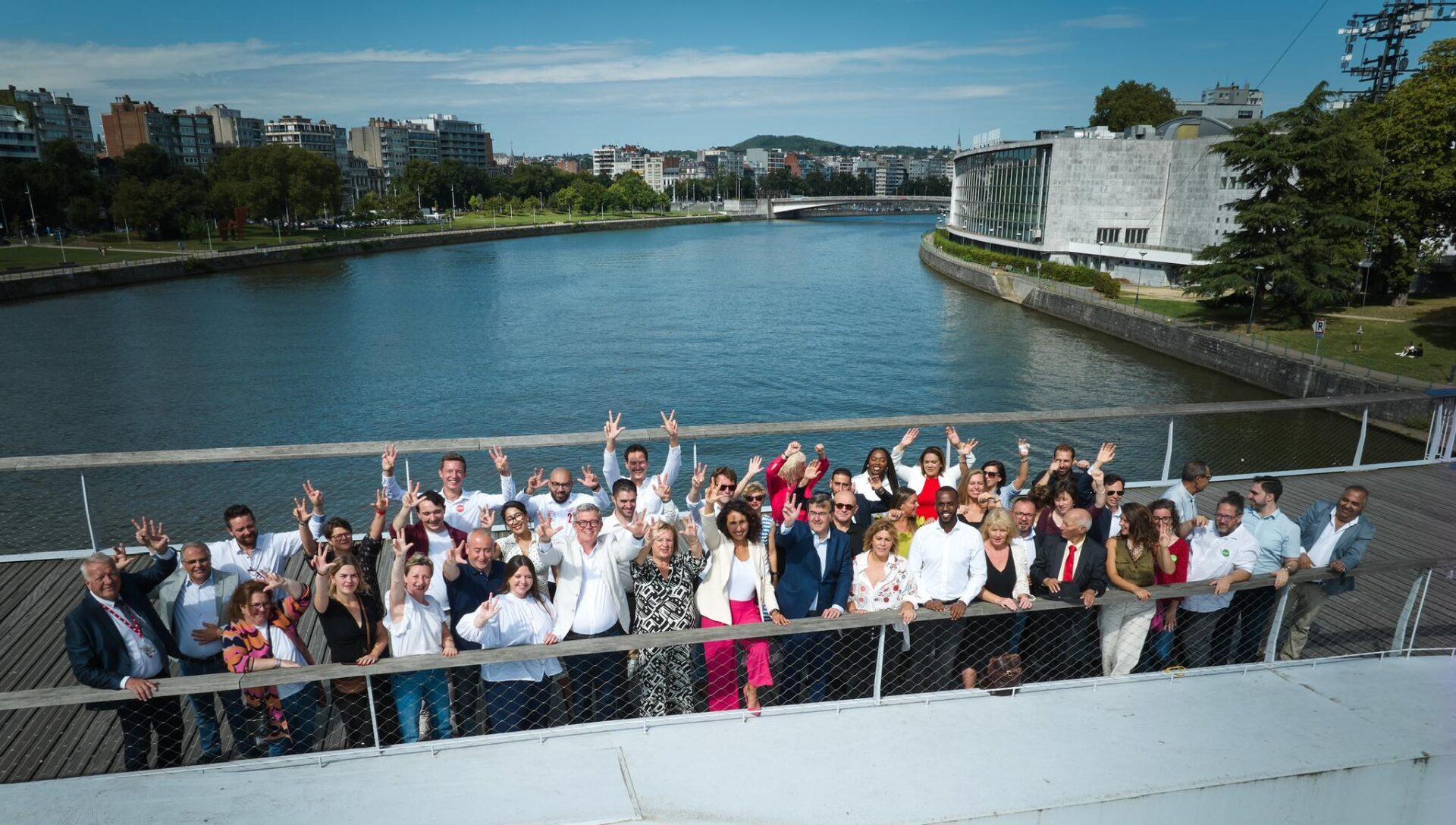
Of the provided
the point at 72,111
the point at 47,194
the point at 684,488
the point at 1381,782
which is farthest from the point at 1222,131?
the point at 72,111

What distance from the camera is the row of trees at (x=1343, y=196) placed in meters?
26.8

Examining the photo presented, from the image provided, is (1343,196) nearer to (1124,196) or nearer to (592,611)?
(1124,196)

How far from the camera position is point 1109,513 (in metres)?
5.20

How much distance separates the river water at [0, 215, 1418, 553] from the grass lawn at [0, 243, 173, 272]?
6120 millimetres

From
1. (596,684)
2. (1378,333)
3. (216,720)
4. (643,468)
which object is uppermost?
(643,468)

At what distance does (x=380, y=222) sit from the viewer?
3878 inches

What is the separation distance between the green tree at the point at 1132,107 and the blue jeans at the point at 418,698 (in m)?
75.8

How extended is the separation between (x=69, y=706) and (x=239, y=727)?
155cm

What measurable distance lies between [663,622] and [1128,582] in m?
2.29

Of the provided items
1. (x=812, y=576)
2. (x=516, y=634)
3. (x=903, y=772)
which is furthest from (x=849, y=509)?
(x=516, y=634)

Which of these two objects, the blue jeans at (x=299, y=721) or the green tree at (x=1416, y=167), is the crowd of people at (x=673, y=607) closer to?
the blue jeans at (x=299, y=721)

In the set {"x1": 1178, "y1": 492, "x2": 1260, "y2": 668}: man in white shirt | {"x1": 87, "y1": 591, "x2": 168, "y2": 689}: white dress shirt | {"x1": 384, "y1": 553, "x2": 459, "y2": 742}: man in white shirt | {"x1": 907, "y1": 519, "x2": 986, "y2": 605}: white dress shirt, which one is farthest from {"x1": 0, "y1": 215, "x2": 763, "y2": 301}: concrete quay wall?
{"x1": 1178, "y1": 492, "x2": 1260, "y2": 668}: man in white shirt

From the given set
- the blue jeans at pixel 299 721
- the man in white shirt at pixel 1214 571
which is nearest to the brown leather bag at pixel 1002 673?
the man in white shirt at pixel 1214 571

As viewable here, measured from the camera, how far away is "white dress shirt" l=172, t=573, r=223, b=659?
4.05m
